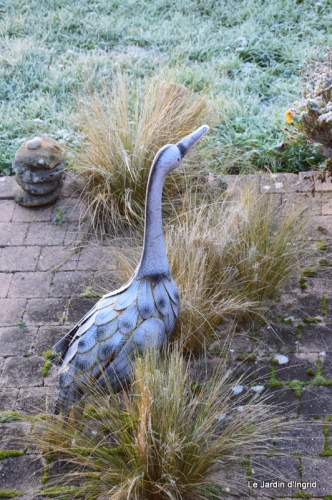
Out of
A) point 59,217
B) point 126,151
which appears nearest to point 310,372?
point 126,151

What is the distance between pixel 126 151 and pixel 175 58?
98.3 inches

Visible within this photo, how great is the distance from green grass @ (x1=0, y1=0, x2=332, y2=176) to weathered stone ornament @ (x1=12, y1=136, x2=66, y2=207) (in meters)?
0.37

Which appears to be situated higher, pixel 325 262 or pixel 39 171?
pixel 39 171

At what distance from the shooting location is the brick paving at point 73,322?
3.06 metres

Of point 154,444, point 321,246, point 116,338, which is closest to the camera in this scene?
point 154,444

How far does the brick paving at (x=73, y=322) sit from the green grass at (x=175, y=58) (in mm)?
680

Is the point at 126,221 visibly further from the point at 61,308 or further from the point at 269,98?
the point at 269,98

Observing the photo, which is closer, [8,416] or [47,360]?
[8,416]

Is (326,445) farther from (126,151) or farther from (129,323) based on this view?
(126,151)

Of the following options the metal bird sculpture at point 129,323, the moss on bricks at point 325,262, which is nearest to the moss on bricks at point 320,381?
the metal bird sculpture at point 129,323

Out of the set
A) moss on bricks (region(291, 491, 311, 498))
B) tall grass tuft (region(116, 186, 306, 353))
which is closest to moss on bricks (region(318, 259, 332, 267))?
tall grass tuft (region(116, 186, 306, 353))

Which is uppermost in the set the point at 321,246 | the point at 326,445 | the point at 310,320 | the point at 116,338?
the point at 116,338

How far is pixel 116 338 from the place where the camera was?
306 centimetres

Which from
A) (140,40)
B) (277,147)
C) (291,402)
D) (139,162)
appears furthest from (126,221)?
(140,40)
